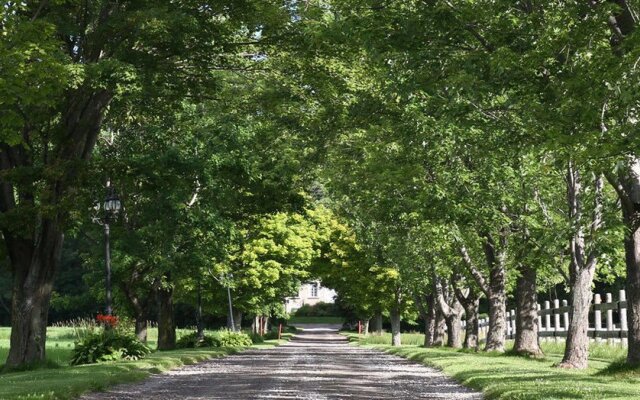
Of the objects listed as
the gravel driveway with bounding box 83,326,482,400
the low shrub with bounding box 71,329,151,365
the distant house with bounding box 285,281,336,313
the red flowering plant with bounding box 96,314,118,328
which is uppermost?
the distant house with bounding box 285,281,336,313

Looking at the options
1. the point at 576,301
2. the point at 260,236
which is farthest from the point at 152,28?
the point at 260,236

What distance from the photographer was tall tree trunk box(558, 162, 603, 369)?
23422mm

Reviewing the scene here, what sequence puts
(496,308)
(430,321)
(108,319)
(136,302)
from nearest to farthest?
(108,319)
(496,308)
(136,302)
(430,321)

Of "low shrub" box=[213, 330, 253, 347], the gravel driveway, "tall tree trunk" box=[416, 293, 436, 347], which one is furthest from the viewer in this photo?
"tall tree trunk" box=[416, 293, 436, 347]

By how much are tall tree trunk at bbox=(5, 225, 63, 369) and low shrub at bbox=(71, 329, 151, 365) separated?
1.47m

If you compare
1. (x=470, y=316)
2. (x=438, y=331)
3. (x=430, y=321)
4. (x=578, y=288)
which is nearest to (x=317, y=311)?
(x=430, y=321)

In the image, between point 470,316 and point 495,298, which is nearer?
point 495,298

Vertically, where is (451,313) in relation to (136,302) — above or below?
below

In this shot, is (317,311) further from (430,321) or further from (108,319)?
(108,319)

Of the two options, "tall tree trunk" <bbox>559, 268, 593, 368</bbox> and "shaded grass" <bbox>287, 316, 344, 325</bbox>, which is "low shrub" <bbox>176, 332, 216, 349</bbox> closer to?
"tall tree trunk" <bbox>559, 268, 593, 368</bbox>

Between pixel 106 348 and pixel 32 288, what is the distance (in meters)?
3.07

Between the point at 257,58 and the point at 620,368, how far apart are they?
1228cm

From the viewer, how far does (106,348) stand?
26906 millimetres

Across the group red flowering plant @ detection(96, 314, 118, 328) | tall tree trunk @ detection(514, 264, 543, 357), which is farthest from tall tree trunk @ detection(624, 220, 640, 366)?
red flowering plant @ detection(96, 314, 118, 328)
